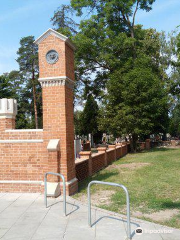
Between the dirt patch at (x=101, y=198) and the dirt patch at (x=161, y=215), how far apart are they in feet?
3.94

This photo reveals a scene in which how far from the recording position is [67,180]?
303 inches

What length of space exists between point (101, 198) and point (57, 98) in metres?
3.09

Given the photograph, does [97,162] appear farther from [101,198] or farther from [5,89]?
[5,89]

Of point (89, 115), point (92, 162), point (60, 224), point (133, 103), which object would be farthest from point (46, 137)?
point (89, 115)

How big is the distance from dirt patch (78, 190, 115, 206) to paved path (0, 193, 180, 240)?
1.69ft

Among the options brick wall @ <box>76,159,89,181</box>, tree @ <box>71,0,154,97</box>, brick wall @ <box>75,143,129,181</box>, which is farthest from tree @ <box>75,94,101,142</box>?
brick wall @ <box>76,159,89,181</box>

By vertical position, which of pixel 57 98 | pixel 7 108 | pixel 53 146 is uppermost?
pixel 57 98

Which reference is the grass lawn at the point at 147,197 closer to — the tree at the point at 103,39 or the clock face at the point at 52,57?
the clock face at the point at 52,57

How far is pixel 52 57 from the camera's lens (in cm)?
795

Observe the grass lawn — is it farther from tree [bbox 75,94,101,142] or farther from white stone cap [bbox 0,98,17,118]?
tree [bbox 75,94,101,142]

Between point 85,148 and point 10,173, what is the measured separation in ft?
62.4

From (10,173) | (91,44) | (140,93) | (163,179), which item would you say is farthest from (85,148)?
(10,173)

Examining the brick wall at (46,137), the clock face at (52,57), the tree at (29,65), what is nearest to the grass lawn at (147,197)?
the brick wall at (46,137)

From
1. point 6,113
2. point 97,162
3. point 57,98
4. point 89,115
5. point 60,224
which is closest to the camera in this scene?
point 60,224
